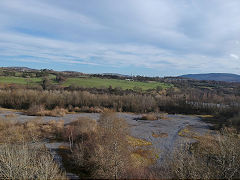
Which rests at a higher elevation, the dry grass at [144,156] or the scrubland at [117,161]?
the scrubland at [117,161]

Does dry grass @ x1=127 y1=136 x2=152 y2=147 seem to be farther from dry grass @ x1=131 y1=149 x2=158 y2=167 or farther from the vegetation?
dry grass @ x1=131 y1=149 x2=158 y2=167

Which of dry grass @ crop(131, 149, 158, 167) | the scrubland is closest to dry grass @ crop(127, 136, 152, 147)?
the scrubland

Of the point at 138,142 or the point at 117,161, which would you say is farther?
the point at 138,142

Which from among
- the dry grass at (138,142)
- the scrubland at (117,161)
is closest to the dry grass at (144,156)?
the scrubland at (117,161)

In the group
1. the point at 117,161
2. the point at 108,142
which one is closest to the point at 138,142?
the point at 108,142

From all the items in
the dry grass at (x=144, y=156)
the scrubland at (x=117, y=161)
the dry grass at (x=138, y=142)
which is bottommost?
the dry grass at (x=138, y=142)

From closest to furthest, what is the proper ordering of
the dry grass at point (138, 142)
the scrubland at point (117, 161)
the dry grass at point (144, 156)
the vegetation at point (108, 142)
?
the scrubland at point (117, 161) → the vegetation at point (108, 142) → the dry grass at point (144, 156) → the dry grass at point (138, 142)

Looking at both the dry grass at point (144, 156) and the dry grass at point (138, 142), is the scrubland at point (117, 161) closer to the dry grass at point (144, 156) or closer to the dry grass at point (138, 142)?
the dry grass at point (144, 156)

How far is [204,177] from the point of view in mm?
5430

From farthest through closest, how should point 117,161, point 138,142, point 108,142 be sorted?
1. point 138,142
2. point 108,142
3. point 117,161

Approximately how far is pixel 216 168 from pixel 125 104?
107 ft

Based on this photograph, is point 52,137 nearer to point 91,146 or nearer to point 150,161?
point 91,146

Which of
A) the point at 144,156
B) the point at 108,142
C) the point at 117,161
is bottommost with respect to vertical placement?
the point at 144,156

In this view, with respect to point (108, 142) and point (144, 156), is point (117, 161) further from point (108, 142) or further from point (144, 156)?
point (144, 156)
